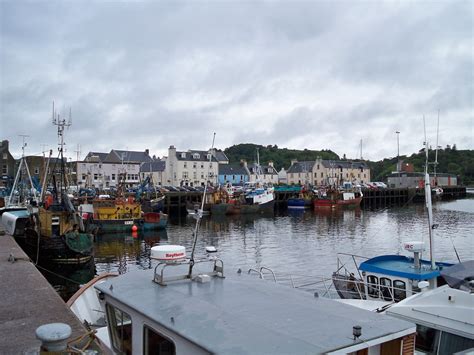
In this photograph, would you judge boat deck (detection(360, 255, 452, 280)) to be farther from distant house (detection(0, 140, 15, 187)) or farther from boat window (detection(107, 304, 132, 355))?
distant house (detection(0, 140, 15, 187))

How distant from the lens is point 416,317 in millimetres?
8867

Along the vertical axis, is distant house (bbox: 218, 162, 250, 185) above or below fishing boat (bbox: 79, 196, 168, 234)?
above

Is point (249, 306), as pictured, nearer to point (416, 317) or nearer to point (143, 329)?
point (143, 329)

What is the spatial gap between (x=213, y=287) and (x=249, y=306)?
3.29ft

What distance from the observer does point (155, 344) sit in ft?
17.8

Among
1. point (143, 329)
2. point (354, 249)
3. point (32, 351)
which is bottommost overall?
point (354, 249)

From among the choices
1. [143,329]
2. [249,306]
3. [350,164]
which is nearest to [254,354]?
[249,306]

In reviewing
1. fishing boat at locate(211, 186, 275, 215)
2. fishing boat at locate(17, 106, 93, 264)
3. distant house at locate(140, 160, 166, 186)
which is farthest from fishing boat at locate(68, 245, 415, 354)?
distant house at locate(140, 160, 166, 186)

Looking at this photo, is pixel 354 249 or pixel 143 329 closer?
pixel 143 329

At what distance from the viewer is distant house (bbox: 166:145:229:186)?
103938mm

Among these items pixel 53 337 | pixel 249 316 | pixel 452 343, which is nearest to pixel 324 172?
pixel 452 343

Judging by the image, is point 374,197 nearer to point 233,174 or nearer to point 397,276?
point 233,174

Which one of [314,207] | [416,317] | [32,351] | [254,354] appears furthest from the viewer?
[314,207]

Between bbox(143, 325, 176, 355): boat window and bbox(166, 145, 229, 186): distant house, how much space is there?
96.5 meters
